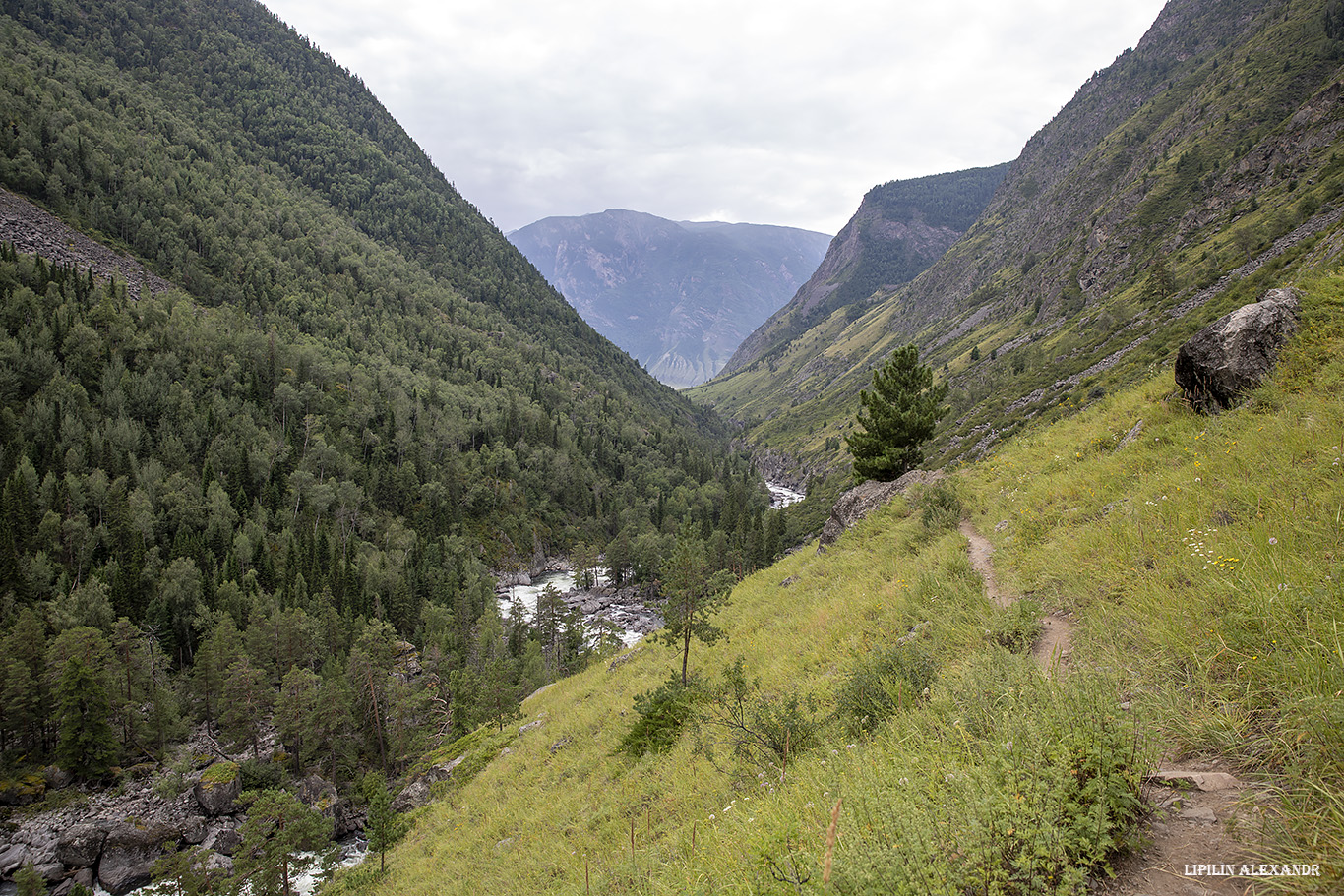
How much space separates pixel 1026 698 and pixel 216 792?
72369mm

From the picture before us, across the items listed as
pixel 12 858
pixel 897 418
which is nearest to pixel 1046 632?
pixel 897 418

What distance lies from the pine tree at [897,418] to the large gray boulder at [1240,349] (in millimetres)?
11924

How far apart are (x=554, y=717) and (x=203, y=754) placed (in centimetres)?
6280

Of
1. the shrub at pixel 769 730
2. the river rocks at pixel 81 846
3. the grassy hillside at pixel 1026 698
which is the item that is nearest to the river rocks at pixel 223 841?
the river rocks at pixel 81 846

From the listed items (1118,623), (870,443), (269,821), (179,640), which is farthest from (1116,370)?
(179,640)

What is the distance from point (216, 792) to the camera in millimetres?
51562

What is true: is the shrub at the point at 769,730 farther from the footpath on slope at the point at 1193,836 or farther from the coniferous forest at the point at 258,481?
the coniferous forest at the point at 258,481

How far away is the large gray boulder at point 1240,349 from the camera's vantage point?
10.2 m

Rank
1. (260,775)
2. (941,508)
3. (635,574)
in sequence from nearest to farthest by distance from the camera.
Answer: (941,508), (260,775), (635,574)

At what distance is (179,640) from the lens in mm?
70438

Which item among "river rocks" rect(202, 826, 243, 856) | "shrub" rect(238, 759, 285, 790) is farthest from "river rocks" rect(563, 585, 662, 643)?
"river rocks" rect(202, 826, 243, 856)

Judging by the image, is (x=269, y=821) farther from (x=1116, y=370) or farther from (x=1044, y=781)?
(x=1116, y=370)

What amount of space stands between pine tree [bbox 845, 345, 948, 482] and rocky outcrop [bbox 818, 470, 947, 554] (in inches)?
39.3

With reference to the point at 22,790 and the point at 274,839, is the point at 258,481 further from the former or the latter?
the point at 274,839
